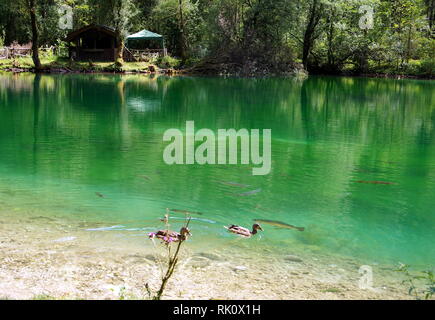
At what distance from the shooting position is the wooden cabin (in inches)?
2143

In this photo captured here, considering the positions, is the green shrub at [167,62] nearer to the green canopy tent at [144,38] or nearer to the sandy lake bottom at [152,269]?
the green canopy tent at [144,38]

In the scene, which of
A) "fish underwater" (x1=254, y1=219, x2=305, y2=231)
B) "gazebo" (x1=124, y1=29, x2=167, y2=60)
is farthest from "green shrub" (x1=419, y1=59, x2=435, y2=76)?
"fish underwater" (x1=254, y1=219, x2=305, y2=231)

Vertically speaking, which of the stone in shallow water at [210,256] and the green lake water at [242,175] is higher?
the green lake water at [242,175]

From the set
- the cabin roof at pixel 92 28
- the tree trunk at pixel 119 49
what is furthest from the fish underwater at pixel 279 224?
the cabin roof at pixel 92 28

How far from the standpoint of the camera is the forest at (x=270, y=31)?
52.5 meters

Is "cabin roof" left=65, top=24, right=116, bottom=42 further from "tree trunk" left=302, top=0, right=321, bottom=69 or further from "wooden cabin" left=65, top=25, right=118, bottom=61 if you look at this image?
"tree trunk" left=302, top=0, right=321, bottom=69

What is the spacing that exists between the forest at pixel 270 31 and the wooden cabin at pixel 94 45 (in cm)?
135

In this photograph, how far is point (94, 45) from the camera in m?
56.9

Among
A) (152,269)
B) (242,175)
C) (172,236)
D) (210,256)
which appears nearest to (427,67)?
(242,175)

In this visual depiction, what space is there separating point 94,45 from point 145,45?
6.86m

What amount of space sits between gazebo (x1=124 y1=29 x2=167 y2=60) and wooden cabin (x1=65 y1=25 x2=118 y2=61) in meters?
2.04

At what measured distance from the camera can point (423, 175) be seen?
41.2 feet

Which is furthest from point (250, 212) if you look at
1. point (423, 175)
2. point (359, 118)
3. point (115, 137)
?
point (359, 118)

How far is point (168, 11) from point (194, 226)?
55.4m
